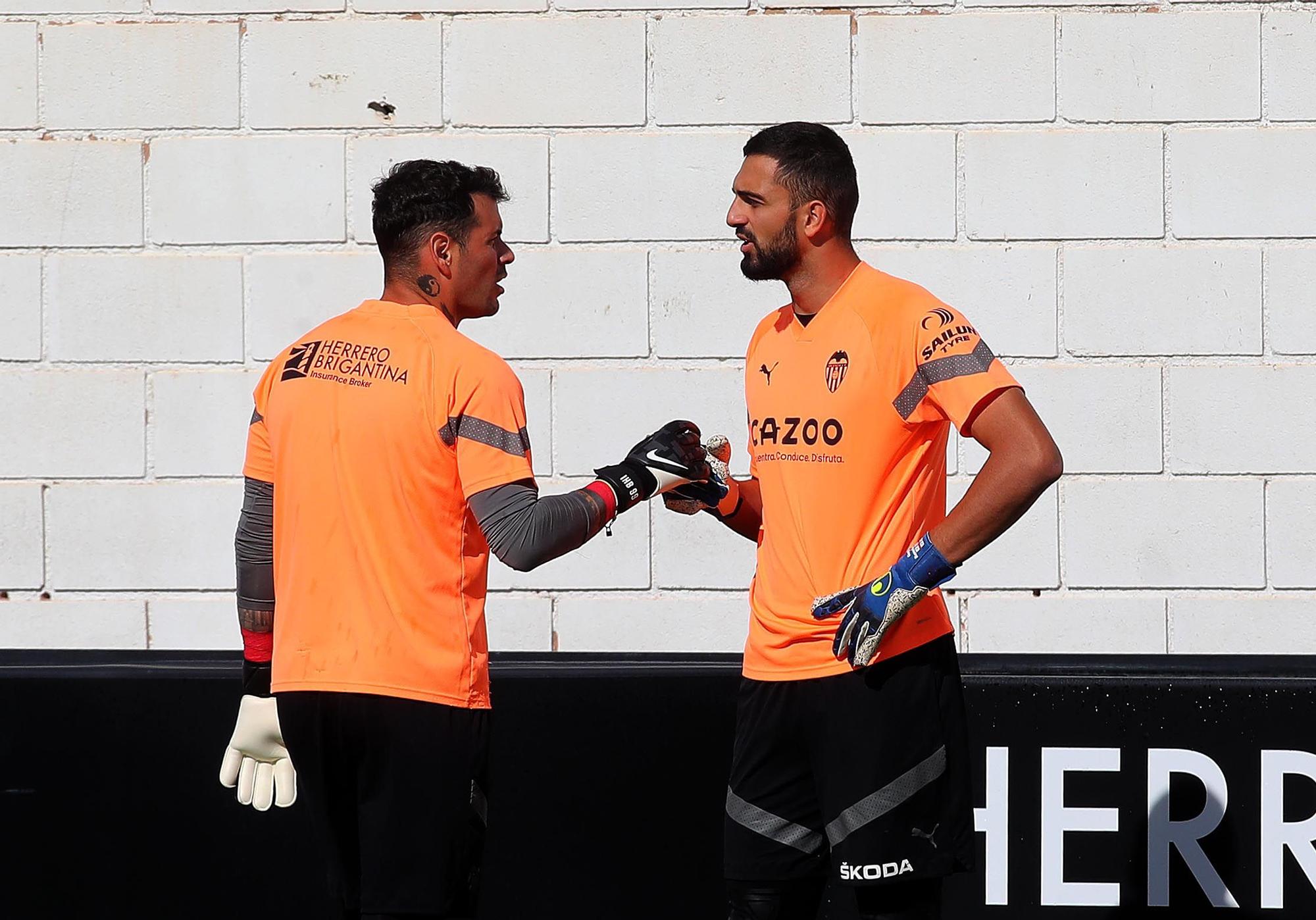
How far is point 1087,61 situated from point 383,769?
2.82 metres

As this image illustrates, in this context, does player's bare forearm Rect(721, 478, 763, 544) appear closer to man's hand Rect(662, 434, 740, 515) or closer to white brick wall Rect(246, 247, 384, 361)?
man's hand Rect(662, 434, 740, 515)

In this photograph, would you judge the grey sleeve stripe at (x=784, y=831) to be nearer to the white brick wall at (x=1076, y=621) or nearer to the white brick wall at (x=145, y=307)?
the white brick wall at (x=1076, y=621)

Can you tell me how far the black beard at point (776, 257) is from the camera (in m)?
2.87

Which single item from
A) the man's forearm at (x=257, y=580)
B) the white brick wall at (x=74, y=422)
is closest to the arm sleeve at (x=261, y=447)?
the man's forearm at (x=257, y=580)

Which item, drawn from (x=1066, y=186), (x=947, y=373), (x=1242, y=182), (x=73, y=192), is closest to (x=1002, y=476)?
(x=947, y=373)

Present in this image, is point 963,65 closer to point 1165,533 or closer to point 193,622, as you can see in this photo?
point 1165,533

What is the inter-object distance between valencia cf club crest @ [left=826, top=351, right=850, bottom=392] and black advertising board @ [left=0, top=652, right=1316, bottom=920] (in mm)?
1149

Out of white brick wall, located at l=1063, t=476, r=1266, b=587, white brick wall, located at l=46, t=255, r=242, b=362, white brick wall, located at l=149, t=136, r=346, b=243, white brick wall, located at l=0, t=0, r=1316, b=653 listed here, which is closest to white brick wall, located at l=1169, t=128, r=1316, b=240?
white brick wall, located at l=0, t=0, r=1316, b=653

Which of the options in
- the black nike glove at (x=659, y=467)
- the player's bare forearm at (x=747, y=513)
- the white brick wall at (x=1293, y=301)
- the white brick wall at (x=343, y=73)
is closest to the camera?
the black nike glove at (x=659, y=467)

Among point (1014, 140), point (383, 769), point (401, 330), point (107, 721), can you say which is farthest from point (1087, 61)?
point (107, 721)

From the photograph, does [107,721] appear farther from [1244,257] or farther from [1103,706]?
[1244,257]

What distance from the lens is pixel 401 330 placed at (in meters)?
2.58

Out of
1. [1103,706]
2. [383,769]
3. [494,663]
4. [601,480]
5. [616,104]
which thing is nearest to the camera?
[383,769]

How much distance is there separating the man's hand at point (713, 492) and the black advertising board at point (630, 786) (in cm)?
66
